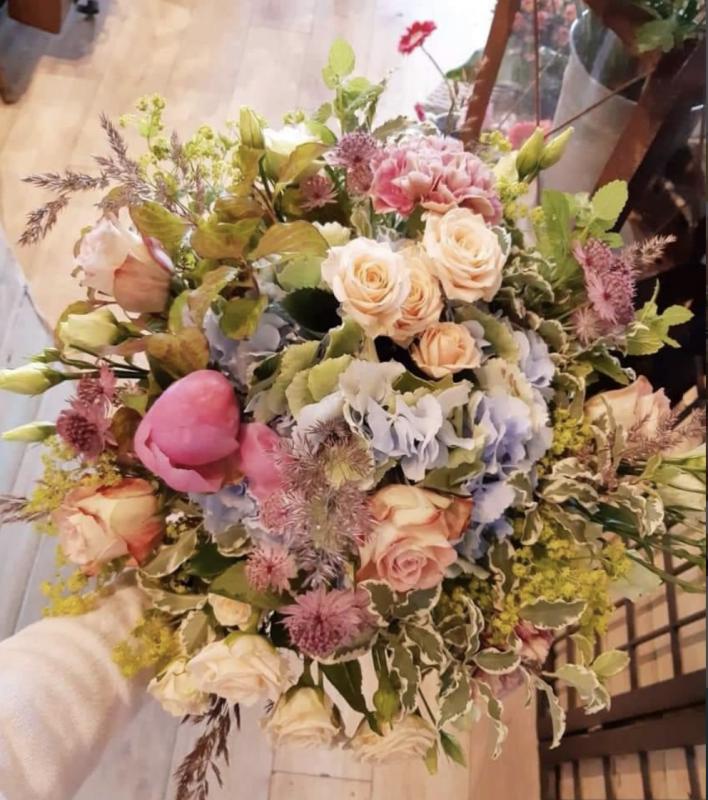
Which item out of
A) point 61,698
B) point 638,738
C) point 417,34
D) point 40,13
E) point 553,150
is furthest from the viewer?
point 40,13

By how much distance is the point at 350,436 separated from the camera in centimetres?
56

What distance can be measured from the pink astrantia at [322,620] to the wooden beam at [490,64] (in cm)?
88

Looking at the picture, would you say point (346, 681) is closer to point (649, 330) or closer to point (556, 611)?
point (556, 611)

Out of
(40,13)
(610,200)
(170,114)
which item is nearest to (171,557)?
(610,200)

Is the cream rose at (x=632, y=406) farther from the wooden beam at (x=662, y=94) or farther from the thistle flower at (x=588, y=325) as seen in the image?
the wooden beam at (x=662, y=94)

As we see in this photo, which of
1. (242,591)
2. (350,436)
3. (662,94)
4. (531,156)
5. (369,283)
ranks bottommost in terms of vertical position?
(242,591)

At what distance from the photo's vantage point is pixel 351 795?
4.40 ft

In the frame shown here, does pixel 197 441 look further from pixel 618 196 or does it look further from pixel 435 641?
pixel 618 196

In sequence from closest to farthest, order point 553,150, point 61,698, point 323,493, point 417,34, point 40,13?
point 323,493, point 61,698, point 553,150, point 417,34, point 40,13

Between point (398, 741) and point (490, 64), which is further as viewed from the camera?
point (490, 64)

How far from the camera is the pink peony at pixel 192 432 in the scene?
55 centimetres

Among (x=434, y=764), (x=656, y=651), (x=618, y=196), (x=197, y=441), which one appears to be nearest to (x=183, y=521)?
(x=197, y=441)

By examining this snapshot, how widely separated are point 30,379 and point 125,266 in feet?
0.45

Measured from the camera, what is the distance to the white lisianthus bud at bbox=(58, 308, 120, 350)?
2.10 feet
